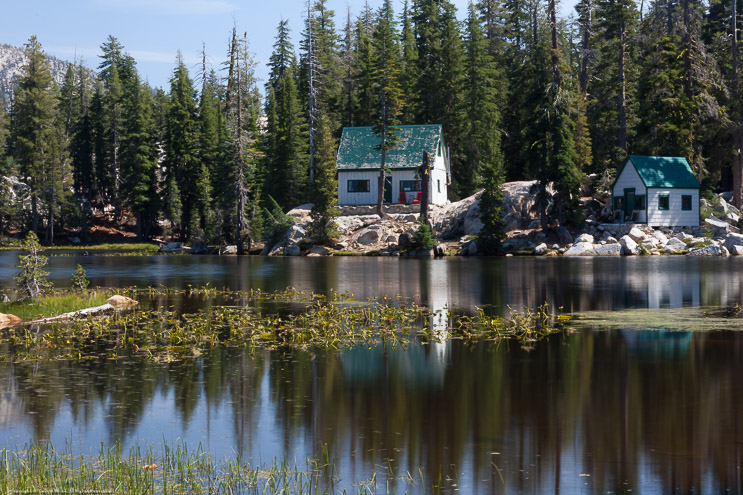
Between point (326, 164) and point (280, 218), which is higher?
point (326, 164)

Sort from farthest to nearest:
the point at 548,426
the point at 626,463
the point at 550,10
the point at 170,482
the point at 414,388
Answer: the point at 550,10, the point at 414,388, the point at 548,426, the point at 626,463, the point at 170,482

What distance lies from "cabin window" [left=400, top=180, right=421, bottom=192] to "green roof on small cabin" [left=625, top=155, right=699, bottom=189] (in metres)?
20.2

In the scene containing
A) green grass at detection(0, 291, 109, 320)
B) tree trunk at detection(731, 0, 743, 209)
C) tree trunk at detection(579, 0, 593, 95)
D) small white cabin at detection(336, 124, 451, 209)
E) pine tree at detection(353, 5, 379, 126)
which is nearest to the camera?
green grass at detection(0, 291, 109, 320)

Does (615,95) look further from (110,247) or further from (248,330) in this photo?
(248,330)

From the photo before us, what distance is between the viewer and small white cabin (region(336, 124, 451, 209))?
7325 centimetres

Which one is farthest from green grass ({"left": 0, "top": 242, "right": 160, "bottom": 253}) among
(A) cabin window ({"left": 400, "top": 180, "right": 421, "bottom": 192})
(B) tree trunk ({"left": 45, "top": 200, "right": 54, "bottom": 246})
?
(A) cabin window ({"left": 400, "top": 180, "right": 421, "bottom": 192})

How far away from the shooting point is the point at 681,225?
6156 centimetres

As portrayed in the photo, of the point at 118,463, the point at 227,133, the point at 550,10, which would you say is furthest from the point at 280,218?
the point at 118,463

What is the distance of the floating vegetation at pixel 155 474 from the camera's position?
849 centimetres

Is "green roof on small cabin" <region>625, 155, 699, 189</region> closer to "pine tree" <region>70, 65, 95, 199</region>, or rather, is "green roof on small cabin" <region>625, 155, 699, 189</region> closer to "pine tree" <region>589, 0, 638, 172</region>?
"pine tree" <region>589, 0, 638, 172</region>

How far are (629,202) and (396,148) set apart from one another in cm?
2331

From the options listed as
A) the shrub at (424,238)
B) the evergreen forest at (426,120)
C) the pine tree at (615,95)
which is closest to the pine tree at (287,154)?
the evergreen forest at (426,120)

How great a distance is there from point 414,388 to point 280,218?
5827cm

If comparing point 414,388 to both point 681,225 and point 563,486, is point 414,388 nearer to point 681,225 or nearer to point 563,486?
point 563,486
